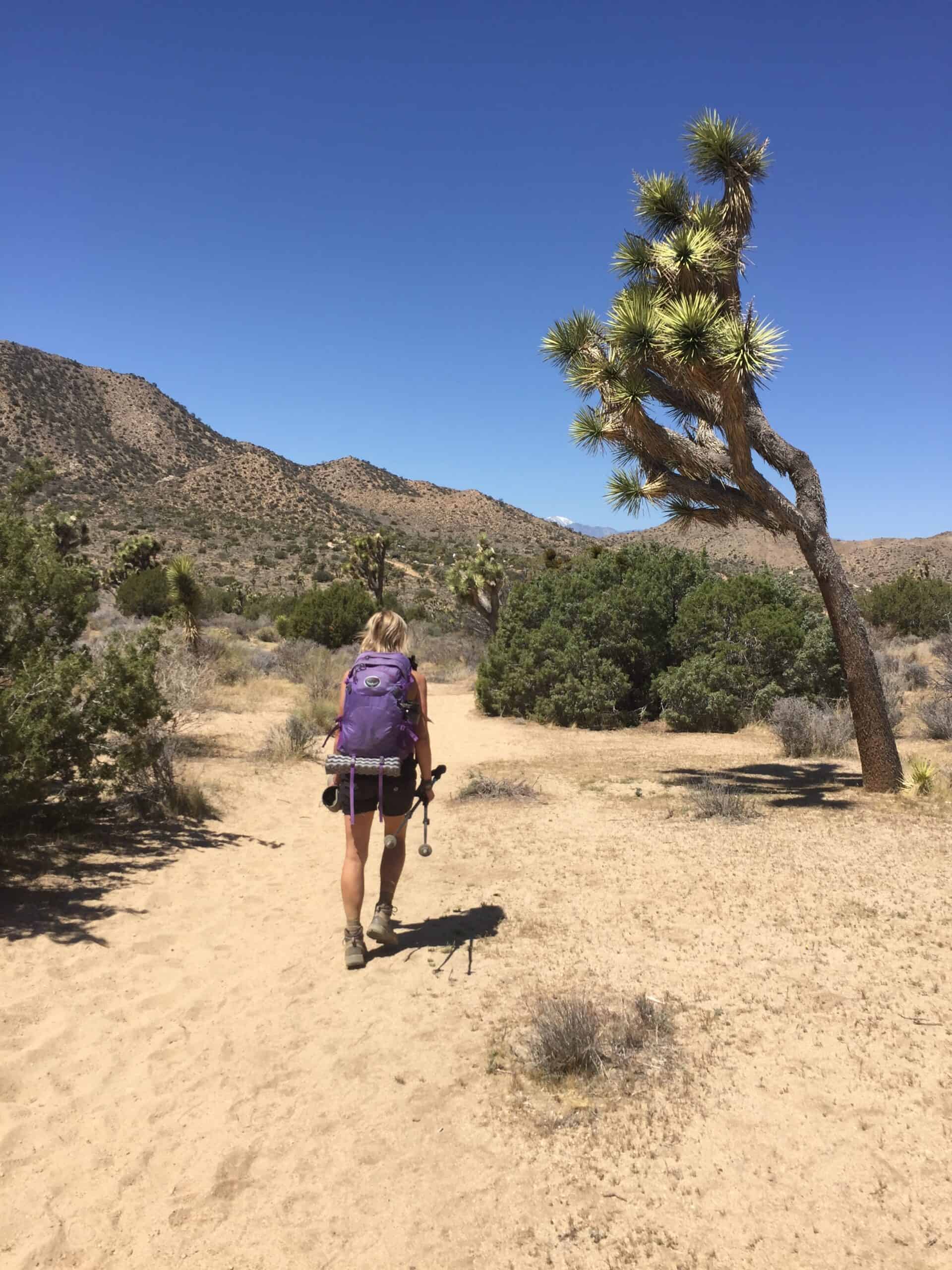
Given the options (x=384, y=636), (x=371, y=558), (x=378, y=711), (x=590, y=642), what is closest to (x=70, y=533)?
(x=371, y=558)

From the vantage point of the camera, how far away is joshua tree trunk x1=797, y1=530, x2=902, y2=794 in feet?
26.3

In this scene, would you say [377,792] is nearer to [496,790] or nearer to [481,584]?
[496,790]

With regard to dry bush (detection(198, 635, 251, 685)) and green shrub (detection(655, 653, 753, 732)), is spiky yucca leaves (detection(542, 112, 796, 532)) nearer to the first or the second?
green shrub (detection(655, 653, 753, 732))

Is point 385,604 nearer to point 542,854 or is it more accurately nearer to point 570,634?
point 570,634

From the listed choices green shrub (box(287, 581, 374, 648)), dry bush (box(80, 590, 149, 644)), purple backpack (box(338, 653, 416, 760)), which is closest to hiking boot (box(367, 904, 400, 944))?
purple backpack (box(338, 653, 416, 760))

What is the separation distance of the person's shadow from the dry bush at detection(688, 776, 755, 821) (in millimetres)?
2864

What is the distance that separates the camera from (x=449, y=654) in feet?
77.0

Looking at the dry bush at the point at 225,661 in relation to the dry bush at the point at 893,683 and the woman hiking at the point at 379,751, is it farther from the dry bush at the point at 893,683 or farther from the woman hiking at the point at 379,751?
the dry bush at the point at 893,683

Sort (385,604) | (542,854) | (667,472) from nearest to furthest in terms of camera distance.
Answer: (542,854)
(667,472)
(385,604)

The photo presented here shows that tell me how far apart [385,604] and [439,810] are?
22.6 metres

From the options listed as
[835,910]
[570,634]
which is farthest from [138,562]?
[835,910]

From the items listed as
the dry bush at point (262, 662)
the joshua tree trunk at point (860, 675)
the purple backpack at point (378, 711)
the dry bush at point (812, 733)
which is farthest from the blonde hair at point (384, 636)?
the dry bush at point (262, 662)

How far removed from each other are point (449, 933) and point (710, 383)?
19.2ft

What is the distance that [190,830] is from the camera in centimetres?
686
